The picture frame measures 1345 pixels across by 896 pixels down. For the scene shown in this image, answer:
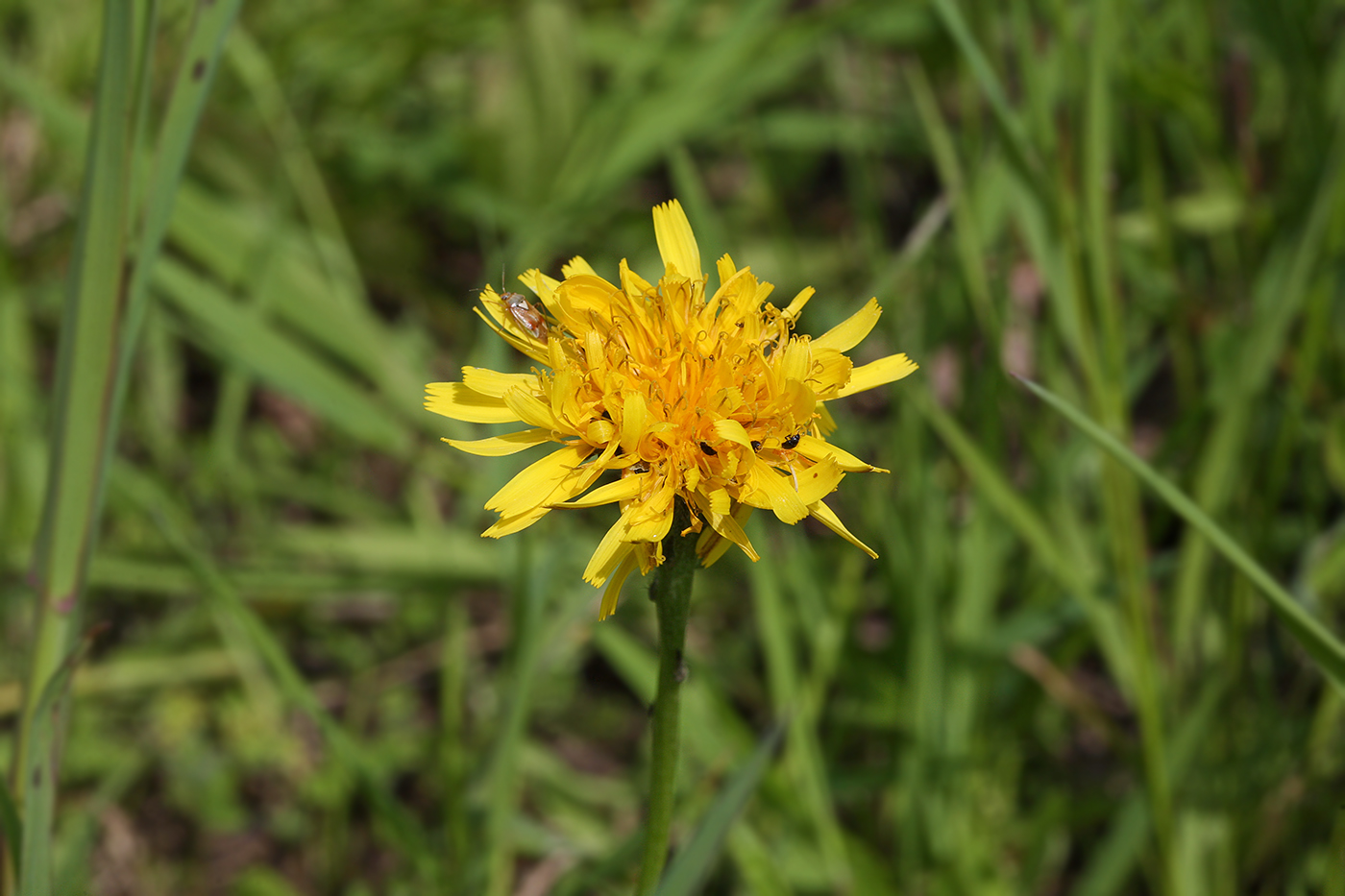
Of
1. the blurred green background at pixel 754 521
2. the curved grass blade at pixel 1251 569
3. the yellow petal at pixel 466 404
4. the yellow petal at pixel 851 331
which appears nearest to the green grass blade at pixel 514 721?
the blurred green background at pixel 754 521

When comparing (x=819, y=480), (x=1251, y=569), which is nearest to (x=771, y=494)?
(x=819, y=480)

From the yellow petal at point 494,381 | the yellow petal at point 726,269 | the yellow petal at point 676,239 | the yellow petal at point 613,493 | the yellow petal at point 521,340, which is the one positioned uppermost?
the yellow petal at point 676,239

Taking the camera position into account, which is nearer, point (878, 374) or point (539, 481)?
point (539, 481)

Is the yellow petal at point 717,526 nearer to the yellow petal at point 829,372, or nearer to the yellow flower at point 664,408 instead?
the yellow flower at point 664,408

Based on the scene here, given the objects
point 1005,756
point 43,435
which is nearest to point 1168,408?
point 1005,756

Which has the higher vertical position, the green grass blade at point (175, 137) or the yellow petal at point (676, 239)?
the green grass blade at point (175, 137)

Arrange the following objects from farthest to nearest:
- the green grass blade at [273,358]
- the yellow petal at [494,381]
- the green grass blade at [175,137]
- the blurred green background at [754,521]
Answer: the green grass blade at [273,358]
the blurred green background at [754,521]
the green grass blade at [175,137]
the yellow petal at [494,381]

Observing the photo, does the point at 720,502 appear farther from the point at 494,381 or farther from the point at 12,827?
A: the point at 12,827
